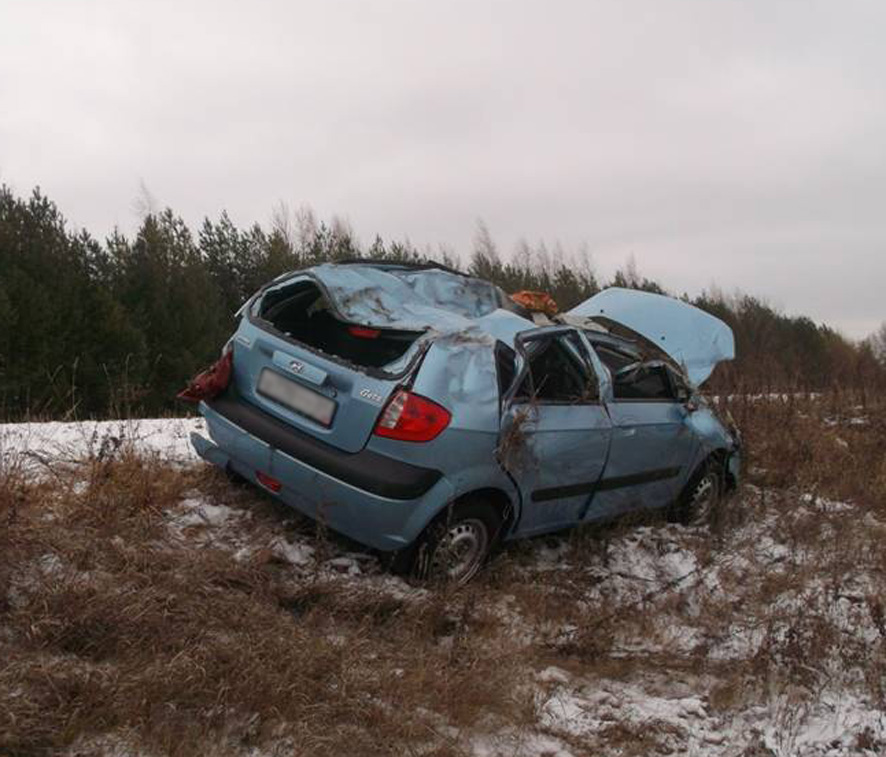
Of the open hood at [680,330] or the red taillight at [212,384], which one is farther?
the open hood at [680,330]

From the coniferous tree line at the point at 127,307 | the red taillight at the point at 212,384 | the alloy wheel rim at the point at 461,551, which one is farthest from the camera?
the coniferous tree line at the point at 127,307

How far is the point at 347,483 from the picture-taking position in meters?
3.83

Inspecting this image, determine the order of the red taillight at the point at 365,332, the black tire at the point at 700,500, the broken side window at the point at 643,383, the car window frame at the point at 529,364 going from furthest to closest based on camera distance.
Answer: the black tire at the point at 700,500
the broken side window at the point at 643,383
the red taillight at the point at 365,332
the car window frame at the point at 529,364

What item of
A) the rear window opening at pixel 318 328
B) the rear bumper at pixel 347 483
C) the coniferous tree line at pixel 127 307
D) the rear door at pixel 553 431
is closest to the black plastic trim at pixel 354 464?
the rear bumper at pixel 347 483

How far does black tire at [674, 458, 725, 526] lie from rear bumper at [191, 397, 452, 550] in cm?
254

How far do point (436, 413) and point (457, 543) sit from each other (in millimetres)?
746

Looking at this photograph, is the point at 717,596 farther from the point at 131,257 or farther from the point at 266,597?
the point at 131,257

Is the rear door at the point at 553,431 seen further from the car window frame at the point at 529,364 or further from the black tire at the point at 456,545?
the black tire at the point at 456,545

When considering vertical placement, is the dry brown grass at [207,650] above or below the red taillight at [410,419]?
below

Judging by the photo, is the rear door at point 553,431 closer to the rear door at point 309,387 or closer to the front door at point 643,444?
the front door at point 643,444

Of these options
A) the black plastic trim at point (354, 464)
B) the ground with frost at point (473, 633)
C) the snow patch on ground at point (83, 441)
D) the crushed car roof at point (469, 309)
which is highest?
the crushed car roof at point (469, 309)

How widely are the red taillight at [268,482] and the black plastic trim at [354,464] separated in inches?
7.2

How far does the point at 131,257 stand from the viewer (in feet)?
85.7

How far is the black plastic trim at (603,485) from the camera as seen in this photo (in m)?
4.45
